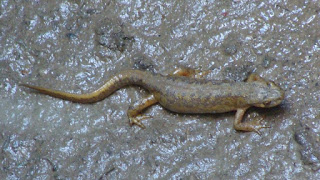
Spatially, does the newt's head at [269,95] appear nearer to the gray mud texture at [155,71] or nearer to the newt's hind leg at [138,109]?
the gray mud texture at [155,71]

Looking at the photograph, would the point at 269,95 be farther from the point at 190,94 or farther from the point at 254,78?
the point at 190,94

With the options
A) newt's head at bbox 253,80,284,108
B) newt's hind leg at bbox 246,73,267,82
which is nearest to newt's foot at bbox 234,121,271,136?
newt's head at bbox 253,80,284,108

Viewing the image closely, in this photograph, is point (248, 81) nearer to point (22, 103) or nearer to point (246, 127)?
point (246, 127)

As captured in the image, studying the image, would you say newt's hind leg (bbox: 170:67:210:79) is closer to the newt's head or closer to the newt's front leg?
the newt's front leg

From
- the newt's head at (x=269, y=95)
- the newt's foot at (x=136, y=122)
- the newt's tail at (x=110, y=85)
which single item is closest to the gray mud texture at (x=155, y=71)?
the newt's foot at (x=136, y=122)

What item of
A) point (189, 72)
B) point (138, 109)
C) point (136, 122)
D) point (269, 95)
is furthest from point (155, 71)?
point (269, 95)
